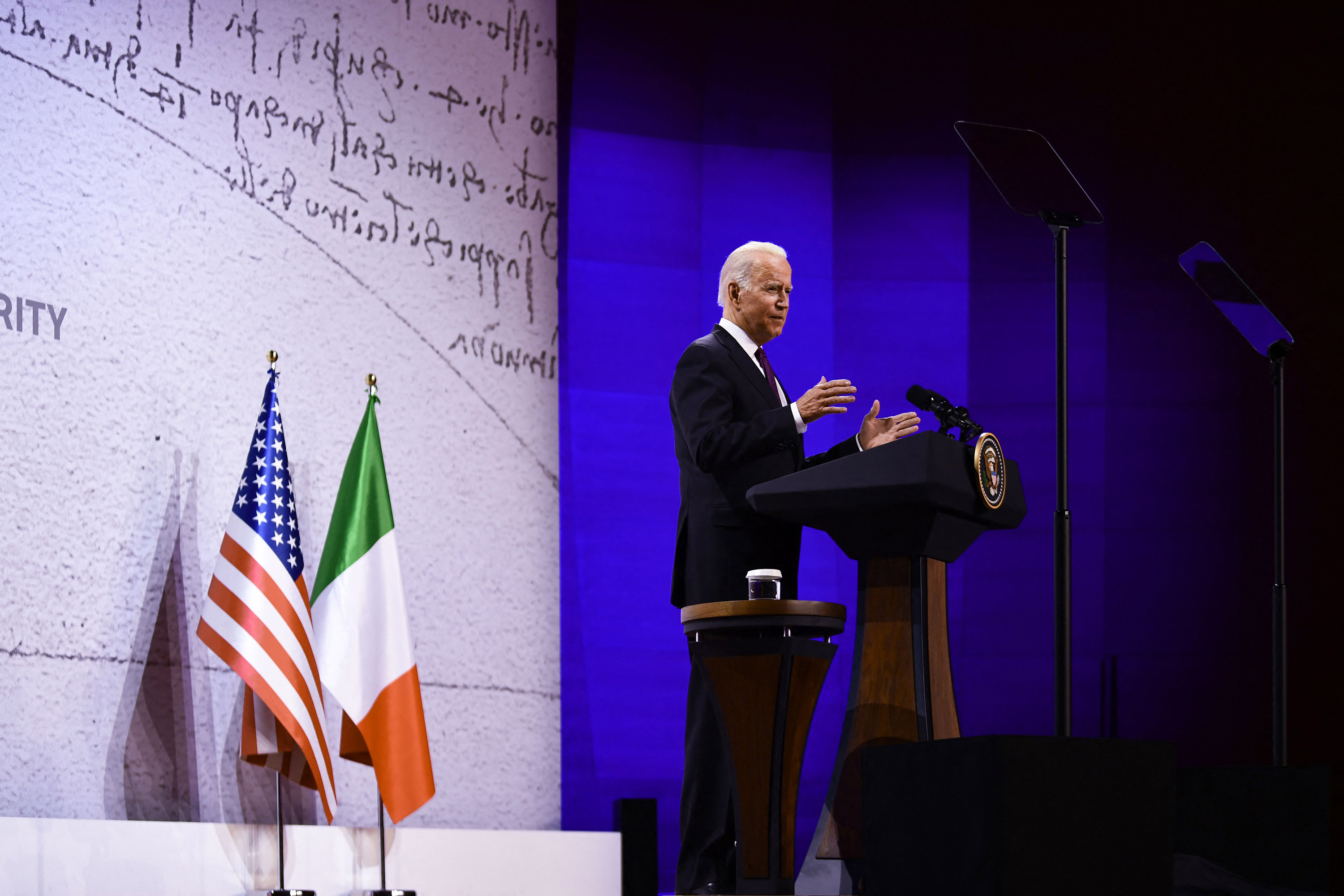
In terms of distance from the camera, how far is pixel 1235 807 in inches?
105

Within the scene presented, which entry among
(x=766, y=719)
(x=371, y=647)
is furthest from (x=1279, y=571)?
(x=371, y=647)

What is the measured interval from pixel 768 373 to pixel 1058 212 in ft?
2.34

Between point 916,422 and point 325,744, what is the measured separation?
1.40 metres

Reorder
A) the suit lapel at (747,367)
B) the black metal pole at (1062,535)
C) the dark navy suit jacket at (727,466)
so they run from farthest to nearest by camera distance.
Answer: the suit lapel at (747,367) → the dark navy suit jacket at (727,466) → the black metal pole at (1062,535)

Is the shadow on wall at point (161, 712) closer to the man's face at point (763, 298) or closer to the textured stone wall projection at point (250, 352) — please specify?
the textured stone wall projection at point (250, 352)

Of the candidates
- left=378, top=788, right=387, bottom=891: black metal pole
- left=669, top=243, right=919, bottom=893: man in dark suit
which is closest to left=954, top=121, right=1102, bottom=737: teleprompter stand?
left=669, top=243, right=919, bottom=893: man in dark suit

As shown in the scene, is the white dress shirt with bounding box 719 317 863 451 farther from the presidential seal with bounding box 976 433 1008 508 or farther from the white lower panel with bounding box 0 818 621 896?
the white lower panel with bounding box 0 818 621 896

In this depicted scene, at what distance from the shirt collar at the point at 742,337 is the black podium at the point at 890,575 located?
526 millimetres

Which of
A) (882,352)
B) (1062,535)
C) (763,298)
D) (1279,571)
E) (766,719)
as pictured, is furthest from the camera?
(882,352)

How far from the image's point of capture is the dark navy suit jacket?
2.84 metres

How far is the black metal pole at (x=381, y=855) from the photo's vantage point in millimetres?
2904

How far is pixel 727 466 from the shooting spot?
113 inches

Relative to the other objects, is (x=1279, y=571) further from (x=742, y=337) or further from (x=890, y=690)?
(x=742, y=337)

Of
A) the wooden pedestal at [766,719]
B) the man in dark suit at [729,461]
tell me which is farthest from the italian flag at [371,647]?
the wooden pedestal at [766,719]
